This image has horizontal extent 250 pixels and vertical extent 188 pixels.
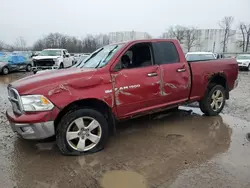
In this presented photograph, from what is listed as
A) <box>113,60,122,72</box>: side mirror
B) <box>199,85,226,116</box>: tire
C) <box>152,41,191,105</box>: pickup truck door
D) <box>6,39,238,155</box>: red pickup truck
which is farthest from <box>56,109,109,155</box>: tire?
<box>199,85,226,116</box>: tire

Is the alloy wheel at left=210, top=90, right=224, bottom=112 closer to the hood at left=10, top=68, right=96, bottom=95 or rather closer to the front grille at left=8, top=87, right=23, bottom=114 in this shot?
the hood at left=10, top=68, right=96, bottom=95

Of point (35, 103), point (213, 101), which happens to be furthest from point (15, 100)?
point (213, 101)

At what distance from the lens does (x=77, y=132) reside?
12.1 ft

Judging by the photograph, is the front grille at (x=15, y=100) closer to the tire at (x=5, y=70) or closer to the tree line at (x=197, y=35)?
the tire at (x=5, y=70)

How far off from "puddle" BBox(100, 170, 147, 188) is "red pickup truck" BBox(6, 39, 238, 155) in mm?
785

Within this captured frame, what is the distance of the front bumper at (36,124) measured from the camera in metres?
3.36

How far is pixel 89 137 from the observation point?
378 cm

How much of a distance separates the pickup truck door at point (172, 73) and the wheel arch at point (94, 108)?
4.02 ft

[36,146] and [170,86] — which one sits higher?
[170,86]

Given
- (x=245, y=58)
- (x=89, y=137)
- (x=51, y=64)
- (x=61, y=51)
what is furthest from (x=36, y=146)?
(x=245, y=58)

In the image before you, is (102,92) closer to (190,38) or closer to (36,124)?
(36,124)

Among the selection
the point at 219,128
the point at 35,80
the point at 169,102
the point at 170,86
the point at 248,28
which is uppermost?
the point at 248,28

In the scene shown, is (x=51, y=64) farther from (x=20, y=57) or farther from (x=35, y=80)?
(x=35, y=80)

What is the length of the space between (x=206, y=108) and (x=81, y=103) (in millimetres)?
3300
